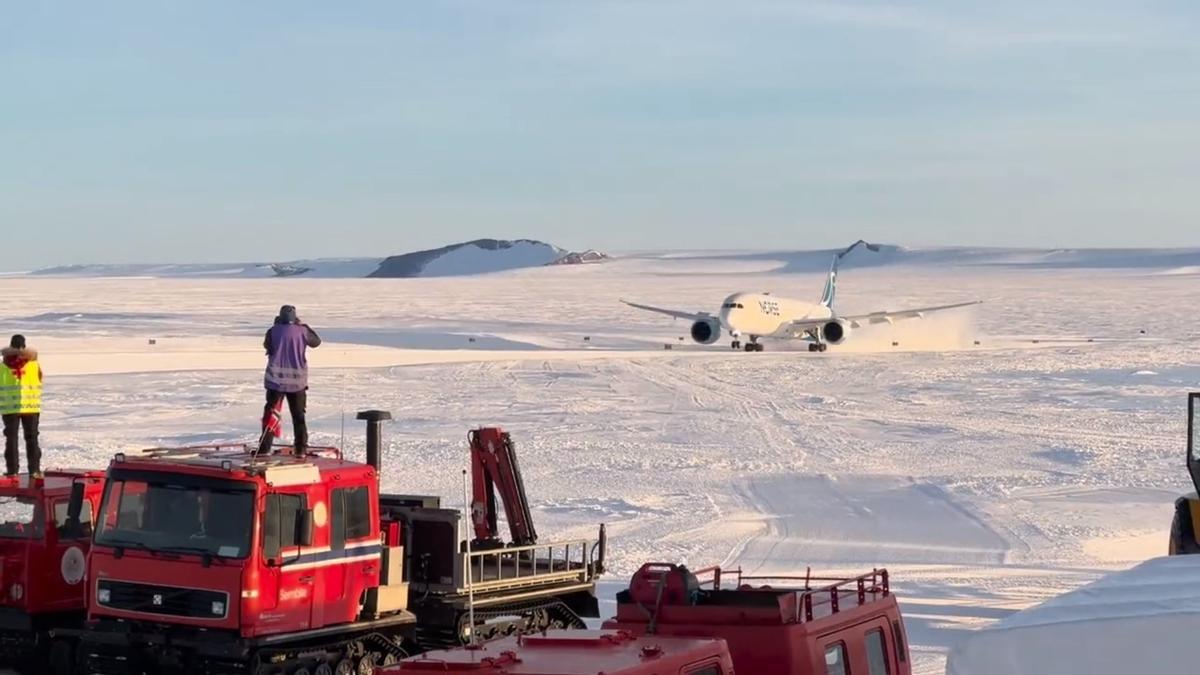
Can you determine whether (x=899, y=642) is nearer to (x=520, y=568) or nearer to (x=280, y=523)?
(x=520, y=568)

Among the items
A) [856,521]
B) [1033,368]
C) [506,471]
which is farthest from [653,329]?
[506,471]

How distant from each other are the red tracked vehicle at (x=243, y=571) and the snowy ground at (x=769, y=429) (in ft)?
15.3

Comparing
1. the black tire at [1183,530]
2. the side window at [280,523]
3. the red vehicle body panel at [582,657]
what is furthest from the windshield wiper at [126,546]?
the black tire at [1183,530]

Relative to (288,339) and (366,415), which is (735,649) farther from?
(288,339)

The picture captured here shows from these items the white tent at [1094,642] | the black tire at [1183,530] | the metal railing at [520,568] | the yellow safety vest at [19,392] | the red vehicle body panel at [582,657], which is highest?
the yellow safety vest at [19,392]

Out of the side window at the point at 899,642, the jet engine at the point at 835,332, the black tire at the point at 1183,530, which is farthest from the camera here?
the jet engine at the point at 835,332

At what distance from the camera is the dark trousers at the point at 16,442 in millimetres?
14969

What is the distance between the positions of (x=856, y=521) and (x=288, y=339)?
34.3 ft

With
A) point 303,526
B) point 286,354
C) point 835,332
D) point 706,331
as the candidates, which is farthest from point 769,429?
point 835,332

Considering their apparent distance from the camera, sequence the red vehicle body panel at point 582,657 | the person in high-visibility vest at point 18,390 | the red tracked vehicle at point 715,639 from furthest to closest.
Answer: the person in high-visibility vest at point 18,390
the red tracked vehicle at point 715,639
the red vehicle body panel at point 582,657

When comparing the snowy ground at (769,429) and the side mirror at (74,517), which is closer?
the side mirror at (74,517)

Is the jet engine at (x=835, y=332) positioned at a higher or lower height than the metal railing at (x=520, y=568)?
higher

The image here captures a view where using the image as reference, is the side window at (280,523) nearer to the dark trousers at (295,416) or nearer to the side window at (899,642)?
the dark trousers at (295,416)

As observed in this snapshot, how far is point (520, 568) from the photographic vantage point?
13797 mm
